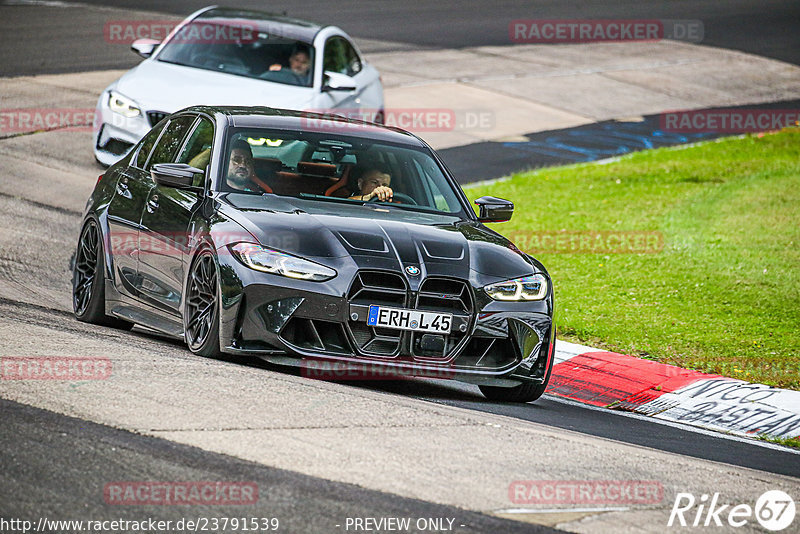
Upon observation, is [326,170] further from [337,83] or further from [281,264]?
[337,83]

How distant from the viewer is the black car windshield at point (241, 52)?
15289 mm

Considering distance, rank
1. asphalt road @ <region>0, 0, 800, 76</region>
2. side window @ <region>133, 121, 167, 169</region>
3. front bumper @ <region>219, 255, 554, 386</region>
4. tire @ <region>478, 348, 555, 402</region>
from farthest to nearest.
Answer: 1. asphalt road @ <region>0, 0, 800, 76</region>
2. side window @ <region>133, 121, 167, 169</region>
3. tire @ <region>478, 348, 555, 402</region>
4. front bumper @ <region>219, 255, 554, 386</region>

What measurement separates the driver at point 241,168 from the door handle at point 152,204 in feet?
1.97

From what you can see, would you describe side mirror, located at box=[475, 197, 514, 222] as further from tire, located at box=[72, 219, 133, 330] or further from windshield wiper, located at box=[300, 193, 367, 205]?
tire, located at box=[72, 219, 133, 330]

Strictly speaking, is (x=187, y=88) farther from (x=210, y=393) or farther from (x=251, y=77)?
(x=210, y=393)

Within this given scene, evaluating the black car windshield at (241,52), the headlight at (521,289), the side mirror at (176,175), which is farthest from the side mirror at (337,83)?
the headlight at (521,289)

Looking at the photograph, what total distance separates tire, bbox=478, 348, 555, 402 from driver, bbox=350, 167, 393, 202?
1486 millimetres

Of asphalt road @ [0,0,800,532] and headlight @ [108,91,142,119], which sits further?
headlight @ [108,91,142,119]

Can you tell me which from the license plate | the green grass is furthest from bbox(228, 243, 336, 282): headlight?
the green grass

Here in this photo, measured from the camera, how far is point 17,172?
14.8 metres

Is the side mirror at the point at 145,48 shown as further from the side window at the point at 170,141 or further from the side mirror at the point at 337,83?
the side window at the point at 170,141

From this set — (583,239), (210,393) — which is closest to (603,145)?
(583,239)

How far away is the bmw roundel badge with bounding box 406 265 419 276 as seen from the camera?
7473 mm

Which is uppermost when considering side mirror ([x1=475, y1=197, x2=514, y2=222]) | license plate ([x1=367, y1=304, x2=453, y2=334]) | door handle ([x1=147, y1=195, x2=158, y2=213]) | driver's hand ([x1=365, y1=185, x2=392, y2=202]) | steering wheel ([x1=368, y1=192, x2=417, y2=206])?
driver's hand ([x1=365, y1=185, x2=392, y2=202])
